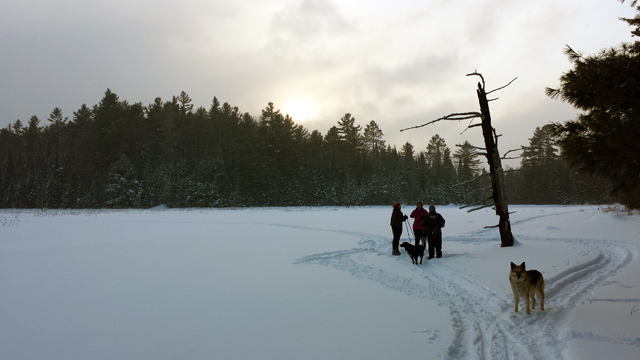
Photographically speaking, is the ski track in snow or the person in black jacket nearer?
the ski track in snow

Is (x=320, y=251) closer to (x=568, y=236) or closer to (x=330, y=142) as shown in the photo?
(x=568, y=236)

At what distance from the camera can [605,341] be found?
422 centimetres

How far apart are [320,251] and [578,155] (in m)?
8.03

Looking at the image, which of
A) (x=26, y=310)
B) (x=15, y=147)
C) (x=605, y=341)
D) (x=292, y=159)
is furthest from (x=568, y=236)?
(x=15, y=147)

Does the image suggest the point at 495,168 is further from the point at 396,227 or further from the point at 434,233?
the point at 396,227

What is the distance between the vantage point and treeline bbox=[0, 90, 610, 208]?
48219 mm

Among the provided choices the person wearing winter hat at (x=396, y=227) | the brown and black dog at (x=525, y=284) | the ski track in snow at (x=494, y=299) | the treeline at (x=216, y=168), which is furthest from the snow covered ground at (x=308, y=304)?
the treeline at (x=216, y=168)

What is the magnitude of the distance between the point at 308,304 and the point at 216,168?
157 feet

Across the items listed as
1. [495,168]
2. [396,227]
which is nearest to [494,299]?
[396,227]

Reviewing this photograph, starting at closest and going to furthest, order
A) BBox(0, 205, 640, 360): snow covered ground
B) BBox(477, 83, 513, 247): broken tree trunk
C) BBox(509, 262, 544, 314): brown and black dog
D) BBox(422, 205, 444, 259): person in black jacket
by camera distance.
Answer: BBox(0, 205, 640, 360): snow covered ground < BBox(509, 262, 544, 314): brown and black dog < BBox(422, 205, 444, 259): person in black jacket < BBox(477, 83, 513, 247): broken tree trunk

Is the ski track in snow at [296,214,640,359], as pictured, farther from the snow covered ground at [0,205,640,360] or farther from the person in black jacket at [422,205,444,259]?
the person in black jacket at [422,205,444,259]

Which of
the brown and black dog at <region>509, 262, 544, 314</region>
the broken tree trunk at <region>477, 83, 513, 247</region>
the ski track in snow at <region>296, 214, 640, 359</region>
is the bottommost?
the ski track in snow at <region>296, 214, 640, 359</region>

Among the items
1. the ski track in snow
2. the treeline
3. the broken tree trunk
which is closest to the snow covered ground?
the ski track in snow

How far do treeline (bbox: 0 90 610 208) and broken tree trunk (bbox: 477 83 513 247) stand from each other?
33.8 metres
